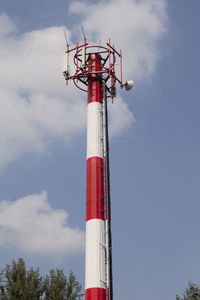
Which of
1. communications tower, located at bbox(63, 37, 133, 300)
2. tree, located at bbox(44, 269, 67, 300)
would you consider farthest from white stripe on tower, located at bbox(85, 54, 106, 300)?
tree, located at bbox(44, 269, 67, 300)

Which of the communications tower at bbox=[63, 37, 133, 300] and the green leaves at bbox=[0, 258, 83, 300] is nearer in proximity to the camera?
the communications tower at bbox=[63, 37, 133, 300]

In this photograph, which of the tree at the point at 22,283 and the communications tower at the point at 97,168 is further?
the tree at the point at 22,283

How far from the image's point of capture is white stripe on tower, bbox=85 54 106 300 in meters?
28.7

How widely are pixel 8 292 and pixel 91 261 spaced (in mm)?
21254

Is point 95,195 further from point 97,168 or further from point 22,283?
point 22,283

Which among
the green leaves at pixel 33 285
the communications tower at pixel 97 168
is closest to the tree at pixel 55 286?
the green leaves at pixel 33 285

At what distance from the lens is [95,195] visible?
3130cm

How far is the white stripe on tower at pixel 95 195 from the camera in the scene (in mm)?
28656

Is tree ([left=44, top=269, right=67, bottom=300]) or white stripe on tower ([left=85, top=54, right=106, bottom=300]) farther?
tree ([left=44, top=269, right=67, bottom=300])

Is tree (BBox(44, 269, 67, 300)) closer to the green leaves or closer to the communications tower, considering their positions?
the green leaves

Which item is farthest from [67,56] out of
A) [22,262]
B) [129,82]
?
[22,262]

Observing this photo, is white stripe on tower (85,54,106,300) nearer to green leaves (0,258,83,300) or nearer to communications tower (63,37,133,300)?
communications tower (63,37,133,300)

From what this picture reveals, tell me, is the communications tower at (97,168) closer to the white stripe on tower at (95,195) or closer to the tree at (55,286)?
the white stripe on tower at (95,195)

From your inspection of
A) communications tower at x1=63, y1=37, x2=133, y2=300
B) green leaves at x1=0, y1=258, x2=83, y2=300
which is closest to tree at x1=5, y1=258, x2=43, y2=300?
green leaves at x1=0, y1=258, x2=83, y2=300
